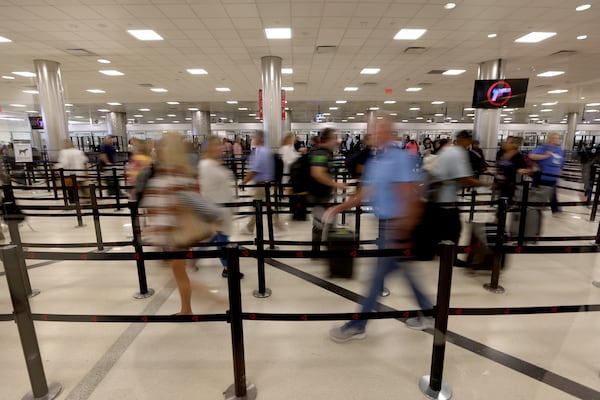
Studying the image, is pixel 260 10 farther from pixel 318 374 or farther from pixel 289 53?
pixel 318 374

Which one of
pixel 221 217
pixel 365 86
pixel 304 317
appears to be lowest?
pixel 304 317

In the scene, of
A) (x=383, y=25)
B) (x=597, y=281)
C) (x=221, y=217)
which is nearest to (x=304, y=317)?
(x=221, y=217)

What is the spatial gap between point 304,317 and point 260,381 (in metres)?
0.60

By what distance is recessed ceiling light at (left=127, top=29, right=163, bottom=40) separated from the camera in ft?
25.5

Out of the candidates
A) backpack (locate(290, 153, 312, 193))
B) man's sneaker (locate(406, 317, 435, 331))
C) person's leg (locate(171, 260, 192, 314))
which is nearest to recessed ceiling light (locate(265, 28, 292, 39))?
backpack (locate(290, 153, 312, 193))

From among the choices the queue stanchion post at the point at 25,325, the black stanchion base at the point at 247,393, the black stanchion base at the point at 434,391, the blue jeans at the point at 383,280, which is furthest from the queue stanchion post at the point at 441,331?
the queue stanchion post at the point at 25,325

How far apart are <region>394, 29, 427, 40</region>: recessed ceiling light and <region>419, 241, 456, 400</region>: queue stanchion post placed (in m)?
7.49

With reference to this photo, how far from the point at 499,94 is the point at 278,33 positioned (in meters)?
6.94

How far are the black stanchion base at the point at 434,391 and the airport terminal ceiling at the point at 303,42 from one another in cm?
184

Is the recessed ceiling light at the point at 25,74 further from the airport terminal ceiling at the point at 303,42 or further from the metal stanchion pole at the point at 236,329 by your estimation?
the metal stanchion pole at the point at 236,329

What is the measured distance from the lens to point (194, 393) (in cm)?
205

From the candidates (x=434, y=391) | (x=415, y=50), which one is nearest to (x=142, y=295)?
(x=434, y=391)

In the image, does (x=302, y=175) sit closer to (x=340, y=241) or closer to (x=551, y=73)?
(x=340, y=241)

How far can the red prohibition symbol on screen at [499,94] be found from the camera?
32.3 feet
